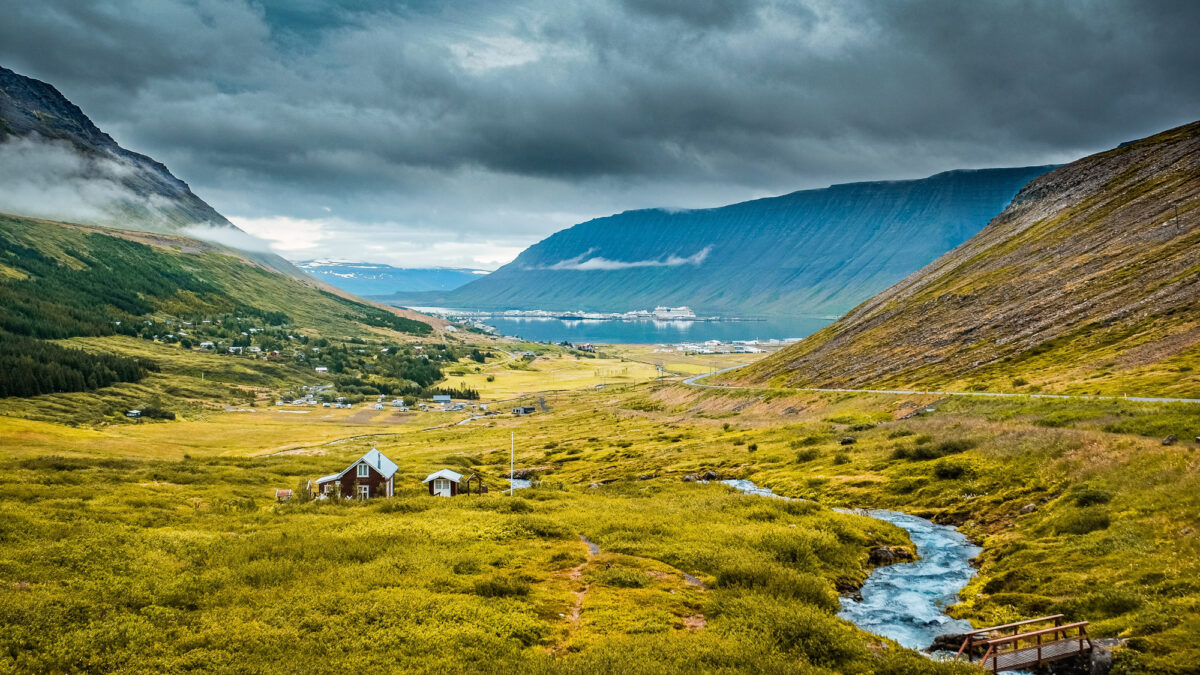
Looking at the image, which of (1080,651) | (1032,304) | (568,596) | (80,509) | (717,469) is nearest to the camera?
(1080,651)

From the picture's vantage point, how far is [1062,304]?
112 metres

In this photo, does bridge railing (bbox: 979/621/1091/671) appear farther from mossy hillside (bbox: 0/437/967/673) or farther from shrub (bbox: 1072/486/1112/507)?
shrub (bbox: 1072/486/1112/507)

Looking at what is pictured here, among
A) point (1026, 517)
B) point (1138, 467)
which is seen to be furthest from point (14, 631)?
point (1138, 467)

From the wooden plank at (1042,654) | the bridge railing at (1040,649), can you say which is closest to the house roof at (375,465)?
the bridge railing at (1040,649)

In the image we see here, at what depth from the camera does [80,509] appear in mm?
55938

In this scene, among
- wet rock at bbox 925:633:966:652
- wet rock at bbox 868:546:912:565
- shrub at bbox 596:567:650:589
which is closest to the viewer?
wet rock at bbox 925:633:966:652

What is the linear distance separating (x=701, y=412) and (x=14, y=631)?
123719mm

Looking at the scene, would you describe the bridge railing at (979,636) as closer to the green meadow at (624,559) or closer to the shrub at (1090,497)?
the green meadow at (624,559)

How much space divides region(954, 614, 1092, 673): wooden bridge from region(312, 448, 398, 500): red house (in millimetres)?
61530

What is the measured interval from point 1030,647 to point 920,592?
12013 millimetres

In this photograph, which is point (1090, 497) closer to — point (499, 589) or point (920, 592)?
point (920, 592)

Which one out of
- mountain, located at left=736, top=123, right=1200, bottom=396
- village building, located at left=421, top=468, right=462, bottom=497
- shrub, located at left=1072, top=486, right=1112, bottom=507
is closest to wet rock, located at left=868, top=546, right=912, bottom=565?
shrub, located at left=1072, top=486, right=1112, bottom=507

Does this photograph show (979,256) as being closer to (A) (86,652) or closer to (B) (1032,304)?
(B) (1032,304)

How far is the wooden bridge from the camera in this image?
26.7 m
